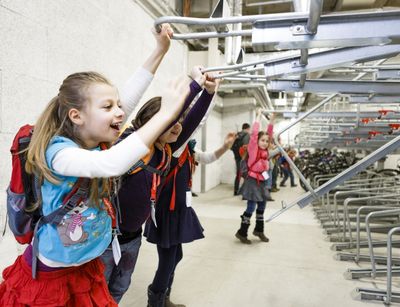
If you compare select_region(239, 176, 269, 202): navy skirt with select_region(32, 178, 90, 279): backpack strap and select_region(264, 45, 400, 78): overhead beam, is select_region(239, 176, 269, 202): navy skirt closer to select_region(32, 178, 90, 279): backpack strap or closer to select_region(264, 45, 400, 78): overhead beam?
select_region(264, 45, 400, 78): overhead beam

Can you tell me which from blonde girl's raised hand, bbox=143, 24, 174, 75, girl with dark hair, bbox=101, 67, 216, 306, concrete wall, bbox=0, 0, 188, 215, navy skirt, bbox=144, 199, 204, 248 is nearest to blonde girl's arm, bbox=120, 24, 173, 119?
blonde girl's raised hand, bbox=143, 24, 174, 75

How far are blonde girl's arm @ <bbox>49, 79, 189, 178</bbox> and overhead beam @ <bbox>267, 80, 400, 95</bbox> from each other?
1.13m

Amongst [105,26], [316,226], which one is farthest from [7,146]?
[316,226]

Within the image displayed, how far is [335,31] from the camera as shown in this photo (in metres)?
0.86

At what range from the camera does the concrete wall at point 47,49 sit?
1778 millimetres

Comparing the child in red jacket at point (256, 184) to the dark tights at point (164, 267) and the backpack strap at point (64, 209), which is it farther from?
the backpack strap at point (64, 209)

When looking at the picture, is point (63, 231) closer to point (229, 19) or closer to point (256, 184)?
point (229, 19)

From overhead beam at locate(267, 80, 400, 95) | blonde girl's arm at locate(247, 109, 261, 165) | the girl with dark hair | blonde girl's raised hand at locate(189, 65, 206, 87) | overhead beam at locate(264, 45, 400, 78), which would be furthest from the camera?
blonde girl's arm at locate(247, 109, 261, 165)

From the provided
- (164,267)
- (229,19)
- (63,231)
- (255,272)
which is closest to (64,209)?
(63,231)

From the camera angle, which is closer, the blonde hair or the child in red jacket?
the blonde hair

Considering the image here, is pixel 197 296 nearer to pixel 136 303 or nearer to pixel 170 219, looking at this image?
pixel 136 303

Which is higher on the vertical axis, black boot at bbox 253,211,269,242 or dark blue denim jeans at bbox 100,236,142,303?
dark blue denim jeans at bbox 100,236,142,303

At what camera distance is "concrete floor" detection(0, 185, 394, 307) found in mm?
2109

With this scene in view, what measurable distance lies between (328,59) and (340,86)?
65 cm
